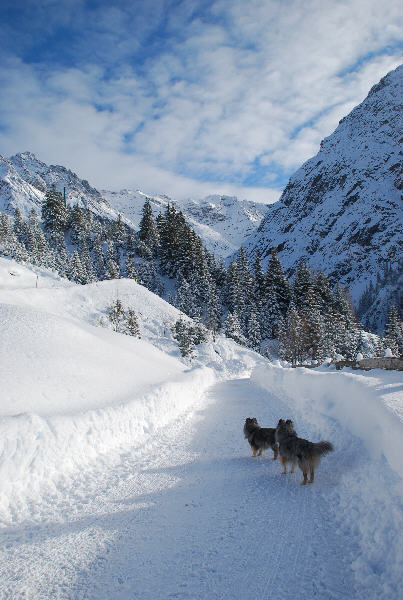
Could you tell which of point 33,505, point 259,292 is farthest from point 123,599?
point 259,292

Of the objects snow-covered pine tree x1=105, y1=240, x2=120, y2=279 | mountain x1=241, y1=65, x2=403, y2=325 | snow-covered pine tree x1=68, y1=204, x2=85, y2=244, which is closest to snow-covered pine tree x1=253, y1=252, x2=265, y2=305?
snow-covered pine tree x1=105, y1=240, x2=120, y2=279

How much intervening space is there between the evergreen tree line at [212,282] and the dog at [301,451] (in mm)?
28883

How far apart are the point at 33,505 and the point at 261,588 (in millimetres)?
4299

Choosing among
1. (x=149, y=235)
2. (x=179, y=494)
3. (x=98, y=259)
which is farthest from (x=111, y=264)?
(x=179, y=494)

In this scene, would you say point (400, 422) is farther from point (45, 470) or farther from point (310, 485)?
point (45, 470)

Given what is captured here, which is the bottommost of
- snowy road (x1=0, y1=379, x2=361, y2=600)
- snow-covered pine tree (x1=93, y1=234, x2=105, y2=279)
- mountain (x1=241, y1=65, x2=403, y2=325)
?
snowy road (x1=0, y1=379, x2=361, y2=600)

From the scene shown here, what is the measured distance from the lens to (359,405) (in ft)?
24.0

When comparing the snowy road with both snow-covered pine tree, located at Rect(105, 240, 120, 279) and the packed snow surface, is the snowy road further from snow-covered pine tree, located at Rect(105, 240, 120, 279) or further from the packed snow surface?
snow-covered pine tree, located at Rect(105, 240, 120, 279)

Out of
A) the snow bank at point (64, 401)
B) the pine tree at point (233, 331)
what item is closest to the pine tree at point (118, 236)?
the pine tree at point (233, 331)

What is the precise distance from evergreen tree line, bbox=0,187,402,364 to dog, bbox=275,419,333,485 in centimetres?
2888

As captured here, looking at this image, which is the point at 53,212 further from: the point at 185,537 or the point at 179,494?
the point at 185,537

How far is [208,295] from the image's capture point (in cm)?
5691

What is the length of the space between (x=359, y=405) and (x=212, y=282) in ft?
180

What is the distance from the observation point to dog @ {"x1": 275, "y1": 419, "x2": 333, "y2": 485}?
5.63 metres
